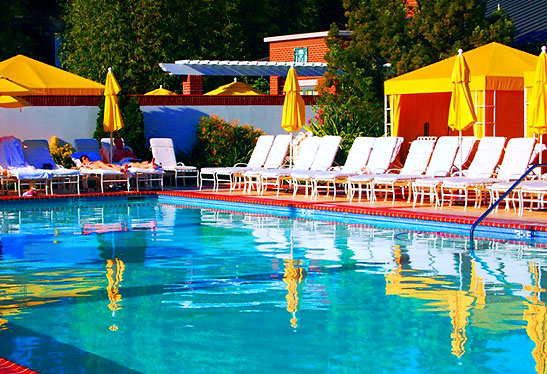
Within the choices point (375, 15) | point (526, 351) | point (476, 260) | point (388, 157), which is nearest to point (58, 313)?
point (526, 351)

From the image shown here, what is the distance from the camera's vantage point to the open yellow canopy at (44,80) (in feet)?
66.0

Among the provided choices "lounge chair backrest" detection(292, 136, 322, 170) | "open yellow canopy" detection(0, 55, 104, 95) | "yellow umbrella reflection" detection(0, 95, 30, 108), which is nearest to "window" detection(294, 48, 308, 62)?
"open yellow canopy" detection(0, 55, 104, 95)

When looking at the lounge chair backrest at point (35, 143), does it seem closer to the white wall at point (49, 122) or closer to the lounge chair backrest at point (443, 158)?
the white wall at point (49, 122)

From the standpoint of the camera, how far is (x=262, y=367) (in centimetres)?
668

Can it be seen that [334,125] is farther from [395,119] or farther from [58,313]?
[58,313]

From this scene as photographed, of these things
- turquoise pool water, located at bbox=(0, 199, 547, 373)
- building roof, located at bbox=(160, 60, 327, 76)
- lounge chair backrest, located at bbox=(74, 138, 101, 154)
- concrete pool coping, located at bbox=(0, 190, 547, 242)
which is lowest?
turquoise pool water, located at bbox=(0, 199, 547, 373)

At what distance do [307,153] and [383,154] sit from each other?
1.88 m

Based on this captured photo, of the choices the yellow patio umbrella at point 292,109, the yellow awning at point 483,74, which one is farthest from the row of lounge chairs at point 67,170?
the yellow awning at point 483,74

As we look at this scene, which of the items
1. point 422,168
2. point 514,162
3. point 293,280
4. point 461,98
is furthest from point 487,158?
point 293,280

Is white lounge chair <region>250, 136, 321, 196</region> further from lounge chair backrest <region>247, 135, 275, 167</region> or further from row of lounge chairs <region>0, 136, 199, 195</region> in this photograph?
row of lounge chairs <region>0, 136, 199, 195</region>

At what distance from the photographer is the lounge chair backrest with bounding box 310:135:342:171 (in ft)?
57.4

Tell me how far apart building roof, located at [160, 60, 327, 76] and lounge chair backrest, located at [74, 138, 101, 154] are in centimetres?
490

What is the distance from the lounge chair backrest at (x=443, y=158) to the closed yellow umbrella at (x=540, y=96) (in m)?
1.56

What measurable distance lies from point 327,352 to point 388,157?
392 inches
